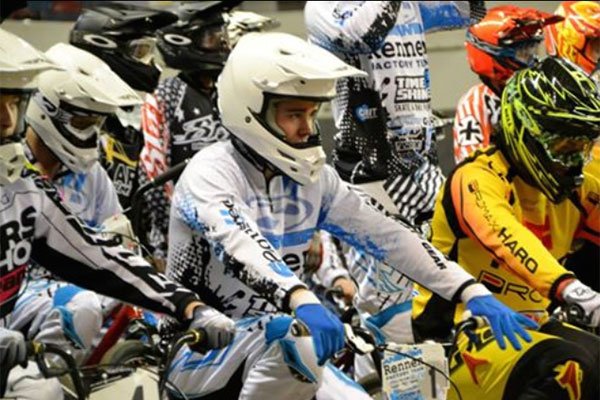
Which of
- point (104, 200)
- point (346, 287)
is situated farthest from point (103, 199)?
point (346, 287)

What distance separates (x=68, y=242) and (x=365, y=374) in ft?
5.00

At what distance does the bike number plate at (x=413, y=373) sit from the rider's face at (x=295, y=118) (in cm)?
81

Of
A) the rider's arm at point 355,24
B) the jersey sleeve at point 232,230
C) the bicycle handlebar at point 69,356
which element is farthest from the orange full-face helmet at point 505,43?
the bicycle handlebar at point 69,356

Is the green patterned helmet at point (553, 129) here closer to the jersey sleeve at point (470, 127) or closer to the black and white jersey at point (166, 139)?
the jersey sleeve at point (470, 127)

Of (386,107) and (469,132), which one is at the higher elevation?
(386,107)

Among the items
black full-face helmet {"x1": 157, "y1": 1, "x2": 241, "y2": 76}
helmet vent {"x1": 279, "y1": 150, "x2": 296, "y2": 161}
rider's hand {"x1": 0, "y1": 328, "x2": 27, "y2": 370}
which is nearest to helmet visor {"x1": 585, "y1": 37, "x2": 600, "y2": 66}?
black full-face helmet {"x1": 157, "y1": 1, "x2": 241, "y2": 76}

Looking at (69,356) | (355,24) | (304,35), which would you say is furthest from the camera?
(304,35)

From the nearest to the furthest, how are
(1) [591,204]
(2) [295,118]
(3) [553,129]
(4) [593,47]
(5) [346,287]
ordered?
(2) [295,118], (3) [553,129], (1) [591,204], (5) [346,287], (4) [593,47]

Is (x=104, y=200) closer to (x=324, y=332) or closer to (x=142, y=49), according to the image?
(x=142, y=49)

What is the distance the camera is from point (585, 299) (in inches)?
220

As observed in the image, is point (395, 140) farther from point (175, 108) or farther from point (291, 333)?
point (291, 333)

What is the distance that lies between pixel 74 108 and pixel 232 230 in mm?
1433

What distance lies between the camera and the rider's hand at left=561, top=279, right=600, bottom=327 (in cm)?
558

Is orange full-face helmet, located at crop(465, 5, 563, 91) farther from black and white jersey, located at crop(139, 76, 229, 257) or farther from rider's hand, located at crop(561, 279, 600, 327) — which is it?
rider's hand, located at crop(561, 279, 600, 327)
